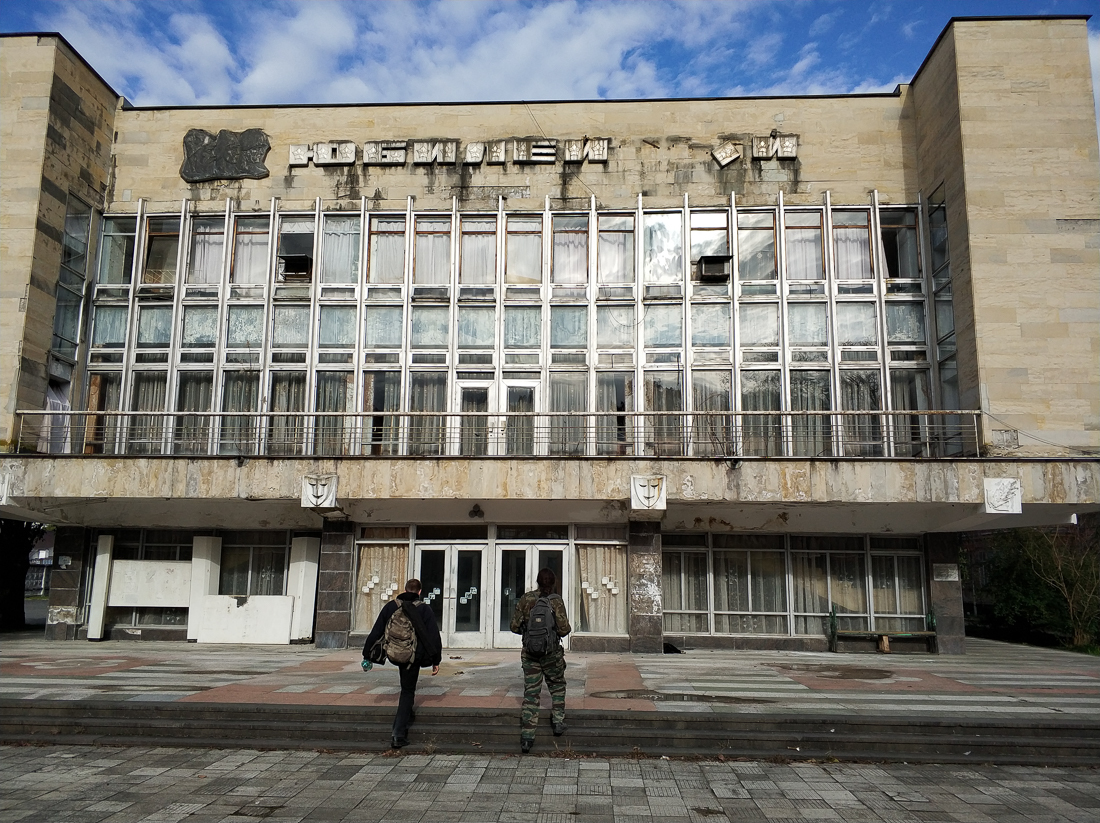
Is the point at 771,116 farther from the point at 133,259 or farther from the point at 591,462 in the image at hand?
the point at 133,259

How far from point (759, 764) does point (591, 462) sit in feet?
27.2

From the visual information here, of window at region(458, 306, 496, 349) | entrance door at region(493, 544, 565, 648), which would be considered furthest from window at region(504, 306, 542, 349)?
entrance door at region(493, 544, 565, 648)

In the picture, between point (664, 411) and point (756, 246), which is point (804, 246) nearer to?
point (756, 246)

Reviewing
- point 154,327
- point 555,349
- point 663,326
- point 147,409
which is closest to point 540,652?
point 555,349

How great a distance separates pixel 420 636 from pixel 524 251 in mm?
12147

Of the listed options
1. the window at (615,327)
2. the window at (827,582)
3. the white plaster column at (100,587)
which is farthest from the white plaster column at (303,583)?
the window at (827,582)

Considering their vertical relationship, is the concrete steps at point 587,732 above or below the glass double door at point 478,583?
below

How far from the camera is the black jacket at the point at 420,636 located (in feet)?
29.4

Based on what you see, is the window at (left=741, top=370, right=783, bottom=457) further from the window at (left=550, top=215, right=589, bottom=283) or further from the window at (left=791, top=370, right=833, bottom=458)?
the window at (left=550, top=215, right=589, bottom=283)

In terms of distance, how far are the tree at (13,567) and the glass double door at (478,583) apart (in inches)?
512

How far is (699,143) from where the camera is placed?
765 inches

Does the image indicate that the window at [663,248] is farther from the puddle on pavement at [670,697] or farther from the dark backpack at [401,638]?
the dark backpack at [401,638]

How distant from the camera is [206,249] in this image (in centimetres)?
1978

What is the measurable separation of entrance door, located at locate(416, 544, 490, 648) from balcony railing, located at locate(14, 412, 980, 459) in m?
2.16
